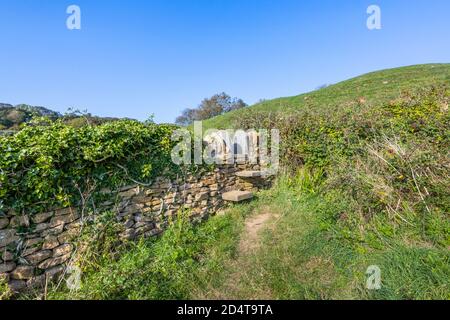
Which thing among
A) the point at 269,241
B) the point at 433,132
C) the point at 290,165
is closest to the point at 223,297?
the point at 269,241

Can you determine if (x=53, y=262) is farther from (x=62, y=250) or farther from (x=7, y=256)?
(x=7, y=256)

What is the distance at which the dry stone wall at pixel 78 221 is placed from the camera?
3029mm

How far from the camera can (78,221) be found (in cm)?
352

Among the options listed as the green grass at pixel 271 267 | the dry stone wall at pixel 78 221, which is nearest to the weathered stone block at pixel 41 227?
the dry stone wall at pixel 78 221

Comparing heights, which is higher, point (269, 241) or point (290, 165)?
point (290, 165)

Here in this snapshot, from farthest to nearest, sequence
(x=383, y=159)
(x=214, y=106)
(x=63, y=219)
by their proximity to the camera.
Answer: (x=214, y=106)
(x=383, y=159)
(x=63, y=219)

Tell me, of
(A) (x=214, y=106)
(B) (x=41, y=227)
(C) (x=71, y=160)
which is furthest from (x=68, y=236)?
(A) (x=214, y=106)

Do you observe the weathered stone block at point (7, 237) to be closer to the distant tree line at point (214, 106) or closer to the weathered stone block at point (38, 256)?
the weathered stone block at point (38, 256)

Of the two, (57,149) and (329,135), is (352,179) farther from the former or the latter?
(57,149)

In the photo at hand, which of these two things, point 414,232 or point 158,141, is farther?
point 158,141

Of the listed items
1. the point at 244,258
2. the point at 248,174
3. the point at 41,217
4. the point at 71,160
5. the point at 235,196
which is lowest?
the point at 244,258

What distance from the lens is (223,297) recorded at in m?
2.95
